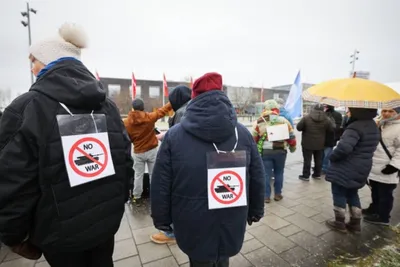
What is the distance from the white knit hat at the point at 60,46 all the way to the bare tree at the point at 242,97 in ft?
162

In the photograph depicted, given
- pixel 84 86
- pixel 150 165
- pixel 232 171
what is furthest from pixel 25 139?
pixel 150 165

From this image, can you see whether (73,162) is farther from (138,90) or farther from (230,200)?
(138,90)

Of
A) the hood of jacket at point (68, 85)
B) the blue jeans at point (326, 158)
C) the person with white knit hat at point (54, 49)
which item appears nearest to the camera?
the hood of jacket at point (68, 85)

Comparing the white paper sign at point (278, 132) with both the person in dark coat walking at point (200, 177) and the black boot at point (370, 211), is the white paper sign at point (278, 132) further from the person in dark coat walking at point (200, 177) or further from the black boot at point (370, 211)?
the person in dark coat walking at point (200, 177)

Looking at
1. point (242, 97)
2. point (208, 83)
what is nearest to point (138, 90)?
point (242, 97)

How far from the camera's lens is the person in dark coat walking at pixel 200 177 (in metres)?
1.47

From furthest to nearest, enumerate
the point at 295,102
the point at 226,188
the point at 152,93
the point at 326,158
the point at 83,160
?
the point at 152,93 → the point at 295,102 → the point at 326,158 → the point at 226,188 → the point at 83,160

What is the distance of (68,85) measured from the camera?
48.8 inches

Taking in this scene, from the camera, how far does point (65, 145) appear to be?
4.07ft

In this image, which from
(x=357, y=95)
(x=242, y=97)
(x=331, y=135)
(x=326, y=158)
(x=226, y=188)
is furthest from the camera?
(x=242, y=97)

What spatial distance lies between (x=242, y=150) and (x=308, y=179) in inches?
180

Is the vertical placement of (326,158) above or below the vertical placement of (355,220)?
above

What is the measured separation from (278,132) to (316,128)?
1996mm

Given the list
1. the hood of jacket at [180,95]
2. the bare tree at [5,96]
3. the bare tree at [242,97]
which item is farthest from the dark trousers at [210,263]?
the bare tree at [5,96]
